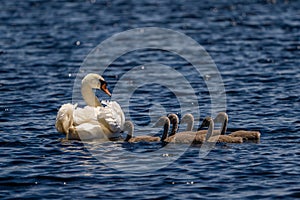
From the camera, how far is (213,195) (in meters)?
12.7

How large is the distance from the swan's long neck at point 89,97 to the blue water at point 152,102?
3.64 ft

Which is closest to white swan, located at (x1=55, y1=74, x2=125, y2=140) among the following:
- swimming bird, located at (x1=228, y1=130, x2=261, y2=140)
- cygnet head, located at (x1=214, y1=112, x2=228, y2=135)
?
cygnet head, located at (x1=214, y1=112, x2=228, y2=135)

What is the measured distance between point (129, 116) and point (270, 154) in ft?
16.2

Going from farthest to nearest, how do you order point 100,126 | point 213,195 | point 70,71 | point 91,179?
point 70,71 < point 100,126 < point 91,179 < point 213,195

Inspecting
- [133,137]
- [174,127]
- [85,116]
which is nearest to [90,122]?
[85,116]

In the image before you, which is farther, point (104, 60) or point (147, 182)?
point (104, 60)

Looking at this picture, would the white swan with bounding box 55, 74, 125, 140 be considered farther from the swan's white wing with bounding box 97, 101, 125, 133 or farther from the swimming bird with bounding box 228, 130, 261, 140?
the swimming bird with bounding box 228, 130, 261, 140

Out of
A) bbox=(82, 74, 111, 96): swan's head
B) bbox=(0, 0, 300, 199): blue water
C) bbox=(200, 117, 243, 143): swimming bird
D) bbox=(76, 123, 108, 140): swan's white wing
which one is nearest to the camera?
bbox=(0, 0, 300, 199): blue water

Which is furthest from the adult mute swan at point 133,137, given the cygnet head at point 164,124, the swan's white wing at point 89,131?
the swan's white wing at point 89,131

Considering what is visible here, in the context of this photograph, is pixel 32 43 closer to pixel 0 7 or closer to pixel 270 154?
pixel 0 7

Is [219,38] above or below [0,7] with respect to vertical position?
below

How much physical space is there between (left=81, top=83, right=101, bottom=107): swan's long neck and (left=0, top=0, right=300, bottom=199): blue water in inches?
43.7

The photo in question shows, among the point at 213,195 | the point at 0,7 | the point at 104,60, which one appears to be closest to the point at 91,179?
the point at 213,195

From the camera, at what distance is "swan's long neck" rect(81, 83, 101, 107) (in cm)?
1748
